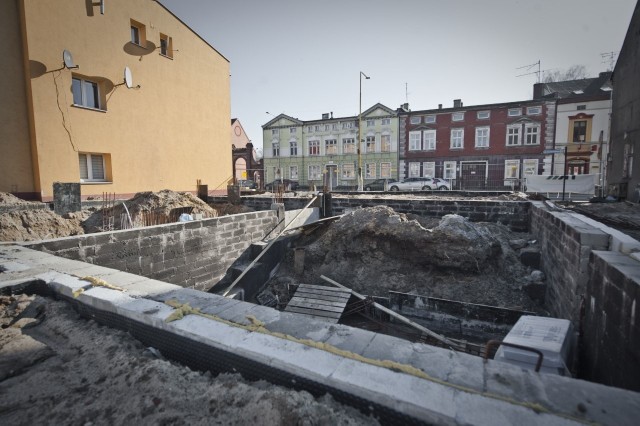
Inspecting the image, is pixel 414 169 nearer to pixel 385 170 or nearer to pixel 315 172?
pixel 385 170

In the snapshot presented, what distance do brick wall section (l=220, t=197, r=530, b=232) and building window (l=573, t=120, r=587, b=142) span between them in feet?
82.5

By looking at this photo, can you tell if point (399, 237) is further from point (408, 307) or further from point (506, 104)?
point (506, 104)

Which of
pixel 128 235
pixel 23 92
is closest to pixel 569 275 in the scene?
pixel 128 235

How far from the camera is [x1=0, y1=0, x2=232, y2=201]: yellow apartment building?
10141 millimetres

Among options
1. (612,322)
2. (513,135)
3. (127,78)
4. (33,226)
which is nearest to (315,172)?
(513,135)

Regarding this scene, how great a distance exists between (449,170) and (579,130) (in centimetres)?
1067

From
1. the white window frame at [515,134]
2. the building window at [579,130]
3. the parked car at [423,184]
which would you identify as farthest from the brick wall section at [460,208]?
the building window at [579,130]

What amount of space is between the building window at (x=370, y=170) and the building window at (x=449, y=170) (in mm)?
7114

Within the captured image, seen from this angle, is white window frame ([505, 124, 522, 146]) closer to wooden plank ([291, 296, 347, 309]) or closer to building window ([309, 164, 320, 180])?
building window ([309, 164, 320, 180])

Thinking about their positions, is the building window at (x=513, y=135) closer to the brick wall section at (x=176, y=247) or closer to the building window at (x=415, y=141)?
the building window at (x=415, y=141)

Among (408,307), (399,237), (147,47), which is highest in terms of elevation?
(147,47)

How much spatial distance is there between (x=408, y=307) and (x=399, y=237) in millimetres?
2041

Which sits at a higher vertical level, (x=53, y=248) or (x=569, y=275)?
(x=53, y=248)

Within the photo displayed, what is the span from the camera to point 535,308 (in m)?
6.80
